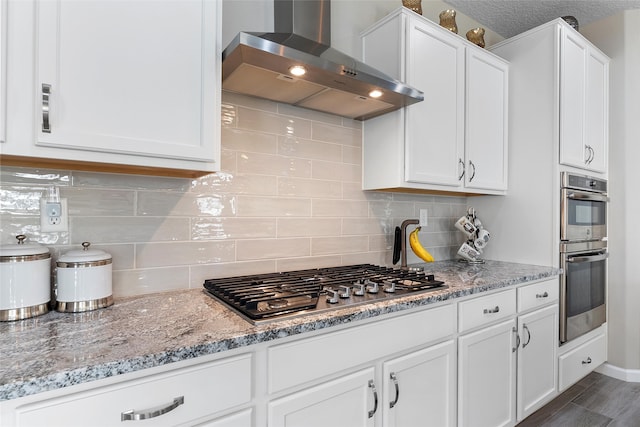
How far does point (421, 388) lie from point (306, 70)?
1360mm

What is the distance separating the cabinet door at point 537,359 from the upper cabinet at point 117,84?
1.88m

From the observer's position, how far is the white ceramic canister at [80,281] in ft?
3.75

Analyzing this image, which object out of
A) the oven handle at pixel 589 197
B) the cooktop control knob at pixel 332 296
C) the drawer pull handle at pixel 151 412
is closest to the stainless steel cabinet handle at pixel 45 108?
the drawer pull handle at pixel 151 412

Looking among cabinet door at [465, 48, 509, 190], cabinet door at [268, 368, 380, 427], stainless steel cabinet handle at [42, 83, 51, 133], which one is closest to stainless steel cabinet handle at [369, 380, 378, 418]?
cabinet door at [268, 368, 380, 427]

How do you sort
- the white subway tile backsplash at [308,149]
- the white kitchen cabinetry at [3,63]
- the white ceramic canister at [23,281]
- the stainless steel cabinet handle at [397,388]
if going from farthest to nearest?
the white subway tile backsplash at [308,149], the stainless steel cabinet handle at [397,388], the white ceramic canister at [23,281], the white kitchen cabinetry at [3,63]

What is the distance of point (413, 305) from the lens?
1.37 metres

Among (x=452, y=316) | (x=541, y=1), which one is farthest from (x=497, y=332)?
(x=541, y=1)

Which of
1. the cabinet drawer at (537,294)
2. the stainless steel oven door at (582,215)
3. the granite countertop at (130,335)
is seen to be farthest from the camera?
the stainless steel oven door at (582,215)

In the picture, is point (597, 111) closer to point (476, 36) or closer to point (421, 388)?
point (476, 36)

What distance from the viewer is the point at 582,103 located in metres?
2.46

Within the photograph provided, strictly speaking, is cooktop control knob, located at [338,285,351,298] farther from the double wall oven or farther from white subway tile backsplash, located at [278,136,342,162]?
the double wall oven

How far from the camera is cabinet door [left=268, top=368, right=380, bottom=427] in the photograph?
108 centimetres

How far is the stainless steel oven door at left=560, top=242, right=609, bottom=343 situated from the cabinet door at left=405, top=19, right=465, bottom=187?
946 millimetres

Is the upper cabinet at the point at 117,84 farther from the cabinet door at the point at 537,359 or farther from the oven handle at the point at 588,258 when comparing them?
the oven handle at the point at 588,258
